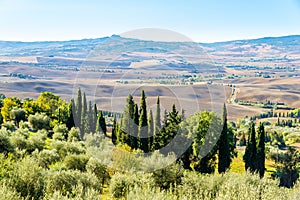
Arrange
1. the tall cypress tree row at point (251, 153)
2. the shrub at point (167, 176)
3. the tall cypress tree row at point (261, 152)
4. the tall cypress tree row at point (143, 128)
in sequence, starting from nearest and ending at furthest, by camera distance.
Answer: the shrub at point (167, 176) → the tall cypress tree row at point (251, 153) → the tall cypress tree row at point (261, 152) → the tall cypress tree row at point (143, 128)

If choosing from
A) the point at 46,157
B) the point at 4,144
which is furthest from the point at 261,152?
the point at 4,144

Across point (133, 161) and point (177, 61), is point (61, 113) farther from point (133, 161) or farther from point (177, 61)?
point (177, 61)

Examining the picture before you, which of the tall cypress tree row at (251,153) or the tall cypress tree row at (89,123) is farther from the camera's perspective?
the tall cypress tree row at (89,123)

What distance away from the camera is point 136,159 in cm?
2247

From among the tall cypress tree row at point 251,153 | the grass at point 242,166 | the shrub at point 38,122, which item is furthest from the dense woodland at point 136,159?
the grass at point 242,166

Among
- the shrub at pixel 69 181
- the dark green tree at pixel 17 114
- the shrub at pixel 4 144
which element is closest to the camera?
the shrub at pixel 69 181

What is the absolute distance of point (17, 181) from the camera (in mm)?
14438

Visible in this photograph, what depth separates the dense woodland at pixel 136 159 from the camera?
1478 cm

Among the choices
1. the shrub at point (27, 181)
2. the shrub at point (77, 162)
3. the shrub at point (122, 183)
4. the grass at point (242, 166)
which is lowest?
the grass at point (242, 166)

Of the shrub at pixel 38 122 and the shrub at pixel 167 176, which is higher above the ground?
the shrub at pixel 167 176

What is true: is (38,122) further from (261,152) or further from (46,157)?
(261,152)

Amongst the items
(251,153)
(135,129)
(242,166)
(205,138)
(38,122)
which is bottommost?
(242,166)

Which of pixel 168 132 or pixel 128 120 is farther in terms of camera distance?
pixel 128 120

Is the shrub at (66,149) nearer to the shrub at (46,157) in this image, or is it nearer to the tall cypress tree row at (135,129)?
the shrub at (46,157)
